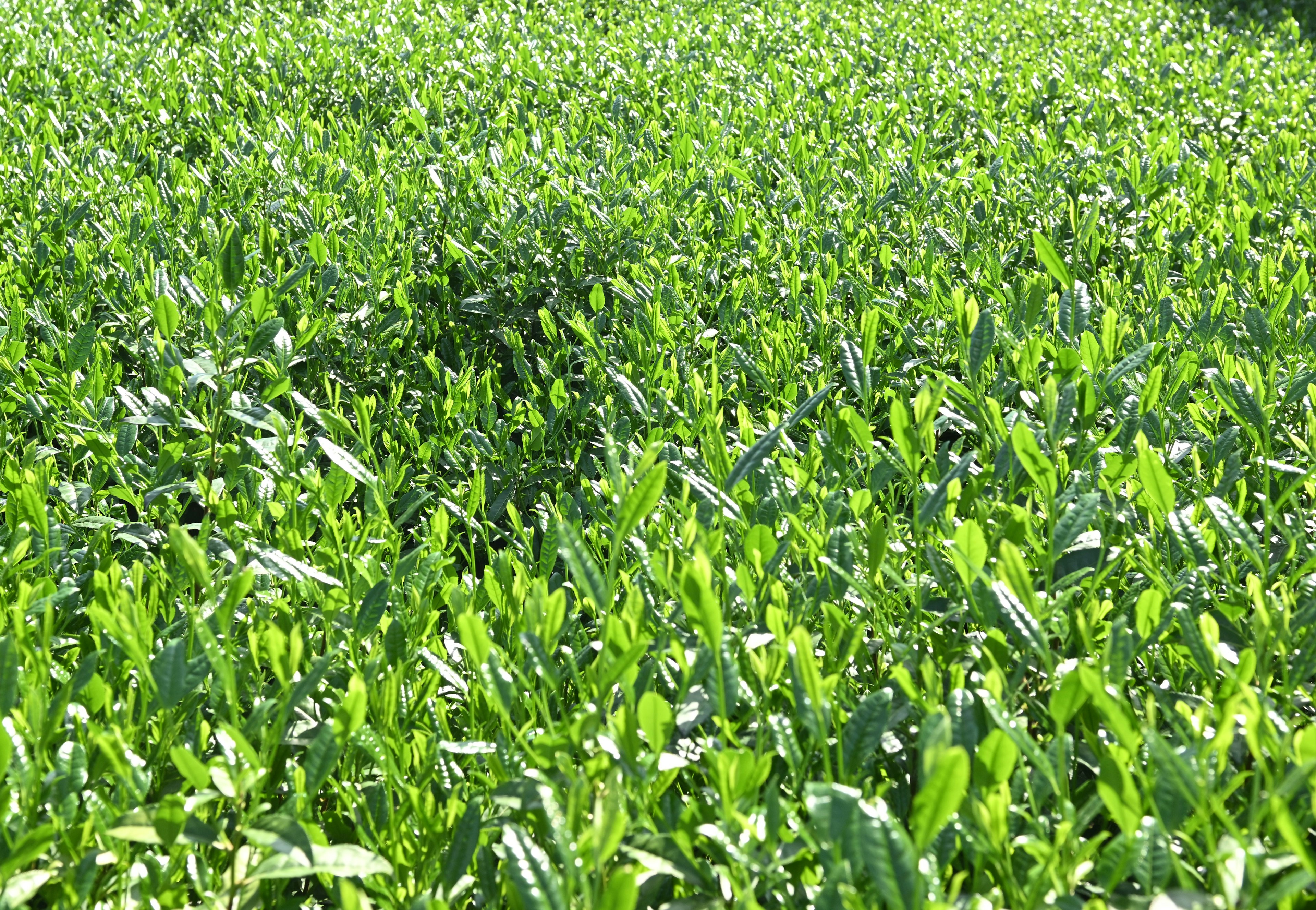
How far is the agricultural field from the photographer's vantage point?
1325 mm

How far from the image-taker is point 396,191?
13.9 feet

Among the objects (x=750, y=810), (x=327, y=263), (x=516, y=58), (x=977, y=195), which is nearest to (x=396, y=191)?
(x=327, y=263)

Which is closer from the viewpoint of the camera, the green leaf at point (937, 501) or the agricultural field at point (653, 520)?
the agricultural field at point (653, 520)

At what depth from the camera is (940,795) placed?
1.10 meters

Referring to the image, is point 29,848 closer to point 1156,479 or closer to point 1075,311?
point 1156,479

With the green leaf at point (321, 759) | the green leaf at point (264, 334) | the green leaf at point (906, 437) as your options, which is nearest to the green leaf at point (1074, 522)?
the green leaf at point (906, 437)

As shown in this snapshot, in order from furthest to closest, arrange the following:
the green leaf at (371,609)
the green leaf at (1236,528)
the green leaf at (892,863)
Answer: the green leaf at (371,609)
the green leaf at (1236,528)
the green leaf at (892,863)

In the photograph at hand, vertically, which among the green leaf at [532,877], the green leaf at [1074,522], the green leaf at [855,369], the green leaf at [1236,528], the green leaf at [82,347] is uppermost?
the green leaf at [1236,528]

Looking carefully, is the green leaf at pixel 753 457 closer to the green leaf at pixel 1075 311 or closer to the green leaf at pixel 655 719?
the green leaf at pixel 655 719

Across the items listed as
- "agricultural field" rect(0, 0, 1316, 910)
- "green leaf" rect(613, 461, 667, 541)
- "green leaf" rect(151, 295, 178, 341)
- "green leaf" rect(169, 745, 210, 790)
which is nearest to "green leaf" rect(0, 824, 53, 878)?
"agricultural field" rect(0, 0, 1316, 910)

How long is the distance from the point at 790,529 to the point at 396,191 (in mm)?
2817

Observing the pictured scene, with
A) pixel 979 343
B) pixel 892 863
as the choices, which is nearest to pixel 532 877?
pixel 892 863

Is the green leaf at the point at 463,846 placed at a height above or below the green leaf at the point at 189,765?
below

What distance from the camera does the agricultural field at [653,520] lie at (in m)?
1.33
